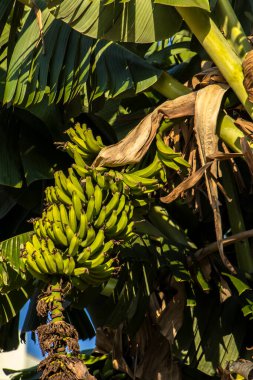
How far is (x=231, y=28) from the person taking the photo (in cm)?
328

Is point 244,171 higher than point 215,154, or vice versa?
point 215,154

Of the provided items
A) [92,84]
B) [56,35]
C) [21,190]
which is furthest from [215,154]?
[21,190]

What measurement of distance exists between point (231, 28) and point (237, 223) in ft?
3.32

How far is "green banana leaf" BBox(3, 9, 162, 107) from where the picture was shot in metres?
3.41

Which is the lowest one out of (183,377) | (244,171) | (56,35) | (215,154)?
(183,377)

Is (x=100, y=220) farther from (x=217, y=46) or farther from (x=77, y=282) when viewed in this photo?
(x=217, y=46)

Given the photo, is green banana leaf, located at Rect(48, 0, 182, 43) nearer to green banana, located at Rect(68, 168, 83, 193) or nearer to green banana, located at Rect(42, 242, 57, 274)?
green banana, located at Rect(68, 168, 83, 193)

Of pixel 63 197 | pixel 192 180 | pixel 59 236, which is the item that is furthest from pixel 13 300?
pixel 192 180

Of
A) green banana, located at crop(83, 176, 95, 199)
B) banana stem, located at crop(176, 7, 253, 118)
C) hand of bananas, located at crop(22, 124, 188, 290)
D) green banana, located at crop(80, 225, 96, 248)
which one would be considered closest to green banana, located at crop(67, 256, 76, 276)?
hand of bananas, located at crop(22, 124, 188, 290)

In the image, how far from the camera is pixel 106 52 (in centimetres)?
357

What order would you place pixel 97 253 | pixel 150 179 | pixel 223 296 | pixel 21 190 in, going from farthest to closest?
pixel 21 190 < pixel 223 296 < pixel 150 179 < pixel 97 253

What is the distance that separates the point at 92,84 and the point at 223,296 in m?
1.11

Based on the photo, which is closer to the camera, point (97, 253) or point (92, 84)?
point (97, 253)

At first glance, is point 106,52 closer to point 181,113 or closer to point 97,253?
point 181,113
